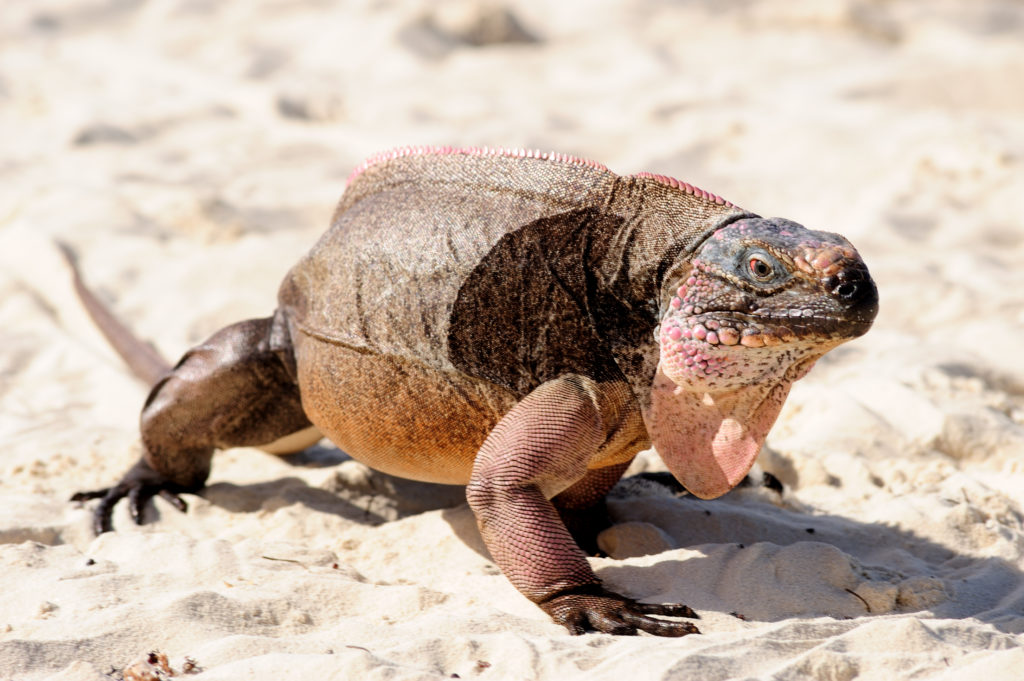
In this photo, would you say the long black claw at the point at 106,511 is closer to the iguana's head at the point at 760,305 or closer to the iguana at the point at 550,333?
the iguana at the point at 550,333

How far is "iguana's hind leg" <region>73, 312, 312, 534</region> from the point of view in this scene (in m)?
4.08

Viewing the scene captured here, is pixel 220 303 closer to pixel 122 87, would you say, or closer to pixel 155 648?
pixel 155 648

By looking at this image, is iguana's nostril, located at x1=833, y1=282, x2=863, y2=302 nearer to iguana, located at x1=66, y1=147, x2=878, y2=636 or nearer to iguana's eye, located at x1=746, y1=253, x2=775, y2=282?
iguana, located at x1=66, y1=147, x2=878, y2=636

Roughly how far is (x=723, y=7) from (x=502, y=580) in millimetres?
10562

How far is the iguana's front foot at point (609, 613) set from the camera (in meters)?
3.07

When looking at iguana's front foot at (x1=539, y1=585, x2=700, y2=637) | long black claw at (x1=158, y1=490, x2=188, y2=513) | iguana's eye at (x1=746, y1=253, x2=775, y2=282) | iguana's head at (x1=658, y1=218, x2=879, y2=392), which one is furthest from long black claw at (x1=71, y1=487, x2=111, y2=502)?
iguana's eye at (x1=746, y1=253, x2=775, y2=282)

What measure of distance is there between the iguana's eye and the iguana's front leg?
0.63 meters

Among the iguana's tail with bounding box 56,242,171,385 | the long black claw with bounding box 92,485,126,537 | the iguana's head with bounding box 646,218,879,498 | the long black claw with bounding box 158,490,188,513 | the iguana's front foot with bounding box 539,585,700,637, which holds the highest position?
the iguana's head with bounding box 646,218,879,498

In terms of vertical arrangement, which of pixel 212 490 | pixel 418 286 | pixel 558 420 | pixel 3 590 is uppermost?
Result: pixel 418 286

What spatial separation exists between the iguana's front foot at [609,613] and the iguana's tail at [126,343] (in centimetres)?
258

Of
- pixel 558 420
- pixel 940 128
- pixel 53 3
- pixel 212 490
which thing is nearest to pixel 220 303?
pixel 212 490

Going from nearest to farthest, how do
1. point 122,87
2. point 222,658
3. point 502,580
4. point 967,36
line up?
point 222,658 < point 502,580 < point 122,87 < point 967,36

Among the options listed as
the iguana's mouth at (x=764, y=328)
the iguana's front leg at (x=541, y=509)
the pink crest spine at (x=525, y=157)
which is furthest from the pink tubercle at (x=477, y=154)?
the iguana's front leg at (x=541, y=509)

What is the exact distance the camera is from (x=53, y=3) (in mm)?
12633
